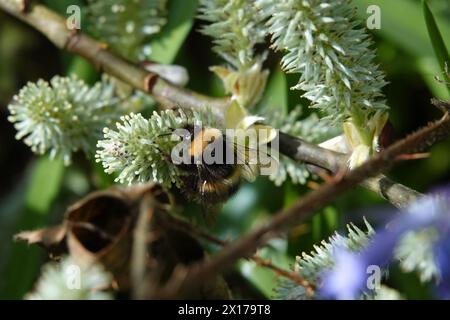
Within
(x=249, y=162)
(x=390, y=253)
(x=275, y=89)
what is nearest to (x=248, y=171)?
(x=249, y=162)

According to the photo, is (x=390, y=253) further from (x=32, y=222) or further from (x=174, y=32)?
(x=32, y=222)

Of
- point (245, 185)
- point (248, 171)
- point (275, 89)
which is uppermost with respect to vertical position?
point (248, 171)

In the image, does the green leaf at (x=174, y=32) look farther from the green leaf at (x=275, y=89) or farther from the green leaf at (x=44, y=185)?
the green leaf at (x=44, y=185)

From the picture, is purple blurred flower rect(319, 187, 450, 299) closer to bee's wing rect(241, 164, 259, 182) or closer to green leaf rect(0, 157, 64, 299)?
bee's wing rect(241, 164, 259, 182)

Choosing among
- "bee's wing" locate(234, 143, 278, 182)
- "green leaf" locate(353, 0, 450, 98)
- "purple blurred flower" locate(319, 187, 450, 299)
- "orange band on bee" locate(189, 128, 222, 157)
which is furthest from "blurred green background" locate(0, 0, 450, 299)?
"purple blurred flower" locate(319, 187, 450, 299)

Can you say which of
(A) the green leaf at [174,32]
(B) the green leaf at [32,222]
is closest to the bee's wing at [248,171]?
(A) the green leaf at [174,32]

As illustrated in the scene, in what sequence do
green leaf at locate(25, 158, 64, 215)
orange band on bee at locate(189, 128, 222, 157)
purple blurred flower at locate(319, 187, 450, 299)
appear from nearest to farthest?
purple blurred flower at locate(319, 187, 450, 299) < orange band on bee at locate(189, 128, 222, 157) < green leaf at locate(25, 158, 64, 215)

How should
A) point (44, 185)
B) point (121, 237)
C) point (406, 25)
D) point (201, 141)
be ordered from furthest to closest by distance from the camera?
point (44, 185)
point (406, 25)
point (201, 141)
point (121, 237)

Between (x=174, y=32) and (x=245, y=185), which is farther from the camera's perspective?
(x=245, y=185)
